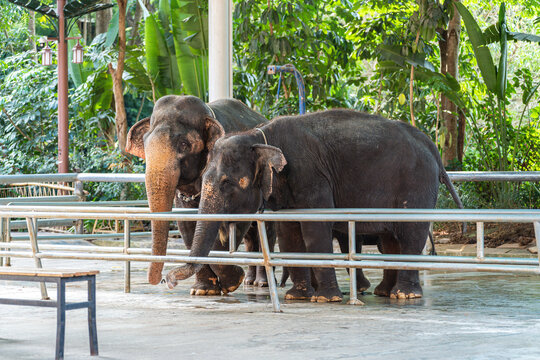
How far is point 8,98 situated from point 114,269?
12100 millimetres

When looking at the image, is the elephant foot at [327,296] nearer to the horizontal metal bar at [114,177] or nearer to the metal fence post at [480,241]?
the metal fence post at [480,241]

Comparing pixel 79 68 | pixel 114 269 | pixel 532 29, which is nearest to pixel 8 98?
pixel 79 68

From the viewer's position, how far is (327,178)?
817cm

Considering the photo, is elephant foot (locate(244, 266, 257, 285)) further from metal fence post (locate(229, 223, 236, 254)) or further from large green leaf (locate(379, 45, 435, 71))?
large green leaf (locate(379, 45, 435, 71))

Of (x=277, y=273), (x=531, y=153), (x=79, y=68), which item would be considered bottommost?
(x=277, y=273)

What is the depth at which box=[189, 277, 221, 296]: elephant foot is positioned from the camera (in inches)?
338

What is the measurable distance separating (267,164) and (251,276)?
263 cm

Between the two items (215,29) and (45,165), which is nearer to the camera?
(215,29)

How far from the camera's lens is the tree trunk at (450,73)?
16.1 m

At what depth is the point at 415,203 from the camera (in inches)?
330

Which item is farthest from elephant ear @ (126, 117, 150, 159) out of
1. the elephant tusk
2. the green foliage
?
the green foliage

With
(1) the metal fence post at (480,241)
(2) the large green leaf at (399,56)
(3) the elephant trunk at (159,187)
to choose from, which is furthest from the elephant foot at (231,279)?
(2) the large green leaf at (399,56)

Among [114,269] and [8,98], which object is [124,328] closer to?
[114,269]

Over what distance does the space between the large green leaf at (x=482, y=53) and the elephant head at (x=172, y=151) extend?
685 centimetres
